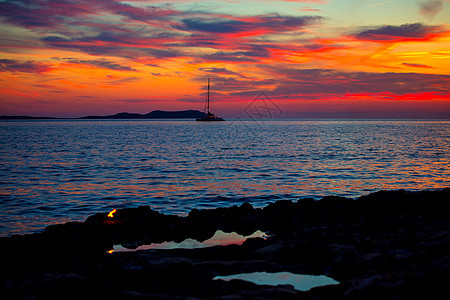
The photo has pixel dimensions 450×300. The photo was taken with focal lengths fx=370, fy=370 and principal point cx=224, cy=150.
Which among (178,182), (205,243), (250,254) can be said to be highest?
(250,254)

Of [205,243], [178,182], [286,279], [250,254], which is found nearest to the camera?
[286,279]

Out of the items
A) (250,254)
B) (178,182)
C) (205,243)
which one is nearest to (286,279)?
(250,254)

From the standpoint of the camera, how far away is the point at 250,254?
37.9ft

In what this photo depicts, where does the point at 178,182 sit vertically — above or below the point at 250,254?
below

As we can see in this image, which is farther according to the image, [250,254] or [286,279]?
[250,254]

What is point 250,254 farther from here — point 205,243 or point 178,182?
point 178,182

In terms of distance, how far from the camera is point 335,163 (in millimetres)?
43344

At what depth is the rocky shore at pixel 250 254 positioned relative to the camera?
7.79 metres

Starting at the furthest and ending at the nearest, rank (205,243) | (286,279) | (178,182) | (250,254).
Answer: (178,182) < (205,243) < (250,254) < (286,279)

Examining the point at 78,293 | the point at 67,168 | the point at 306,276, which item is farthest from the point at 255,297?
the point at 67,168

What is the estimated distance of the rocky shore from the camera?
307 inches

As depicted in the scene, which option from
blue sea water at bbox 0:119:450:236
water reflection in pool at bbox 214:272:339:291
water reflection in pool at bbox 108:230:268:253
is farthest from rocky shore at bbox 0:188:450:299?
blue sea water at bbox 0:119:450:236

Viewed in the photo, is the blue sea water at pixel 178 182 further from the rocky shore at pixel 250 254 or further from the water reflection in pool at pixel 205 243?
the water reflection in pool at pixel 205 243

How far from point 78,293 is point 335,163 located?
3913 cm
